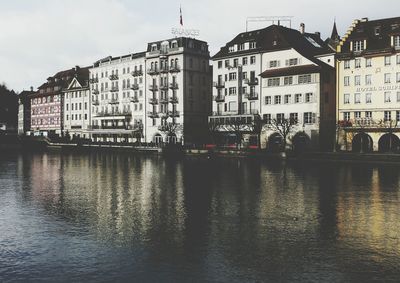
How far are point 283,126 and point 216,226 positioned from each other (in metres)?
61.2

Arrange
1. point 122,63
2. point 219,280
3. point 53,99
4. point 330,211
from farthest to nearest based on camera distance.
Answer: point 53,99 → point 122,63 → point 330,211 → point 219,280

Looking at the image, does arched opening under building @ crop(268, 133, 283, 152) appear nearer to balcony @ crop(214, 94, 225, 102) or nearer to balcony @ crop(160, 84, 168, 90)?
balcony @ crop(214, 94, 225, 102)

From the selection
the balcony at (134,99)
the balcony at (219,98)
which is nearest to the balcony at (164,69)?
the balcony at (134,99)

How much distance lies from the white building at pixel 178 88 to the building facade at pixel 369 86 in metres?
34.0

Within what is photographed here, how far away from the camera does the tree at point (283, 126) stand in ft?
288

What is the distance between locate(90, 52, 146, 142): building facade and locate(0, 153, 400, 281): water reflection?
7332 centimetres

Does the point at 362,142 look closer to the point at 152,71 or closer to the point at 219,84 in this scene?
the point at 219,84

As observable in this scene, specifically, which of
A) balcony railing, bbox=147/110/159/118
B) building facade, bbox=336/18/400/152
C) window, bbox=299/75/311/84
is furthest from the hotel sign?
balcony railing, bbox=147/110/159/118

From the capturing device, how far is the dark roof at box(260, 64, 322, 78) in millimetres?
88062

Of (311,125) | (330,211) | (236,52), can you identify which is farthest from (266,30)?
(330,211)

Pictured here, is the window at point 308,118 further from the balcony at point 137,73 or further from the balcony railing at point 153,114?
the balcony at point 137,73

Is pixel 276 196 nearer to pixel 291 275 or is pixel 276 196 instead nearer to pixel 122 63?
pixel 291 275

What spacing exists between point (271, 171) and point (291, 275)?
44326 mm

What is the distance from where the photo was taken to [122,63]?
5172 inches
